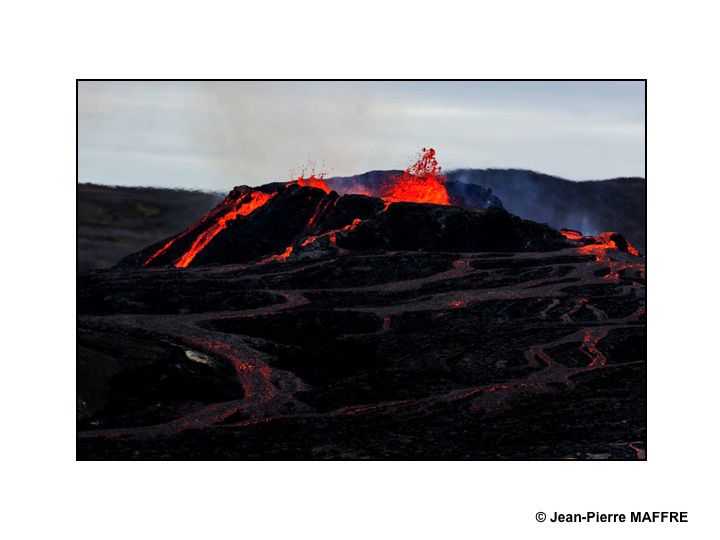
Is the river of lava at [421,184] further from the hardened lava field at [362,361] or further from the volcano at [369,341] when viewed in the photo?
the hardened lava field at [362,361]

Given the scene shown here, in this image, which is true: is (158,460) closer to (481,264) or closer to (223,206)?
(223,206)

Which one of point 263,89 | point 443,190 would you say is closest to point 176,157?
point 263,89

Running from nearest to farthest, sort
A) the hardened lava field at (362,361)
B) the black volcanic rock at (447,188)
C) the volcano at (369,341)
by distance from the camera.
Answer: the hardened lava field at (362,361)
the volcano at (369,341)
the black volcanic rock at (447,188)

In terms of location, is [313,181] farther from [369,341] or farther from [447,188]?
[369,341]

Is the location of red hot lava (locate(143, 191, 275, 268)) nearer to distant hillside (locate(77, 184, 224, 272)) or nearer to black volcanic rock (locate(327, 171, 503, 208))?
distant hillside (locate(77, 184, 224, 272))

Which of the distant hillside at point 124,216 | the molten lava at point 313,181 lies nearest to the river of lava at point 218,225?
the molten lava at point 313,181

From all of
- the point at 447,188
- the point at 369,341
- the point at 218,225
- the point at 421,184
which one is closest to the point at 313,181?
the point at 218,225
